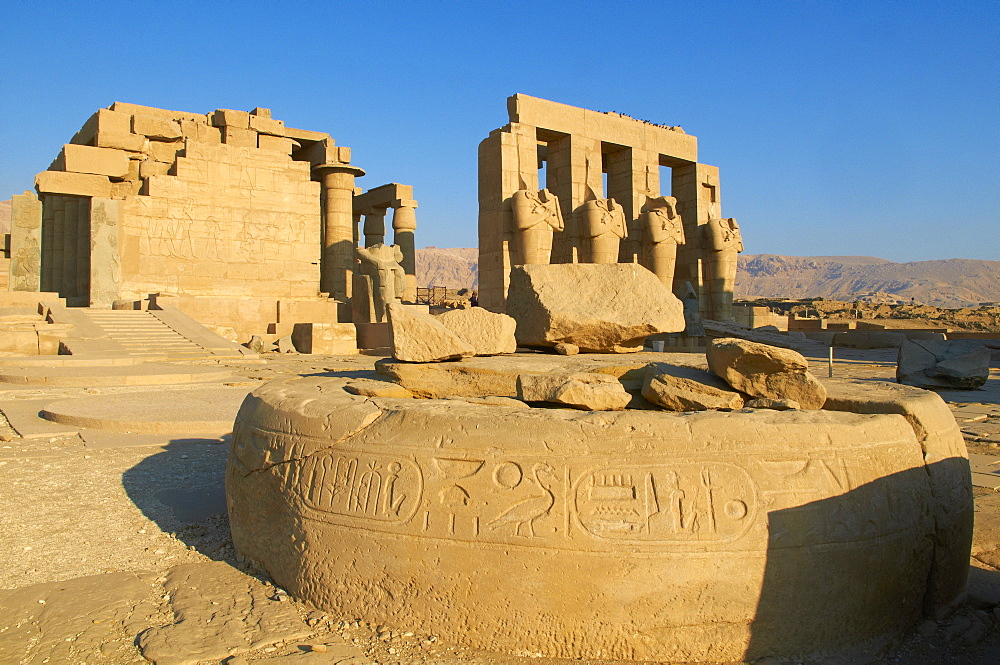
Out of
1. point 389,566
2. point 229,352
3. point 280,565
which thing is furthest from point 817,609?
point 229,352

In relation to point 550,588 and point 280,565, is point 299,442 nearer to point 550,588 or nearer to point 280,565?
point 280,565

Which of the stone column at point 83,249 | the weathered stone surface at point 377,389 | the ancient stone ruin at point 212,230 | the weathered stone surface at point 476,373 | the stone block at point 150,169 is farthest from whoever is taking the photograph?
the stone column at point 83,249

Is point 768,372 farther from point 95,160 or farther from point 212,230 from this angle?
point 95,160

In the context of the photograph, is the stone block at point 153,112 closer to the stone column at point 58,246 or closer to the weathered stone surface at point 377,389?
the stone column at point 58,246

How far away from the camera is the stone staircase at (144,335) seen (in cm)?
923

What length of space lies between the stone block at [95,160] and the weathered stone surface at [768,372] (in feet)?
46.5

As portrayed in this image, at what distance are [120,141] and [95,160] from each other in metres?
0.81

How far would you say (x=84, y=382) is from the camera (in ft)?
22.8

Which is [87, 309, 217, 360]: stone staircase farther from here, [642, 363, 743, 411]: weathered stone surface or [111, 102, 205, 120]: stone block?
[642, 363, 743, 411]: weathered stone surface

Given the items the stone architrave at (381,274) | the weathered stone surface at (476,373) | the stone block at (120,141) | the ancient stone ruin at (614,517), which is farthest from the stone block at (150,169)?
the ancient stone ruin at (614,517)

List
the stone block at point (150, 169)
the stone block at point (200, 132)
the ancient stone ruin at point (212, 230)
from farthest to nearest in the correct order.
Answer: the stone block at point (200, 132) → the stone block at point (150, 169) → the ancient stone ruin at point (212, 230)

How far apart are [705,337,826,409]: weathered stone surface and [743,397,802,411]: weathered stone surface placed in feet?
0.24

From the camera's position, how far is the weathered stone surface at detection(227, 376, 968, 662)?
2082 millimetres

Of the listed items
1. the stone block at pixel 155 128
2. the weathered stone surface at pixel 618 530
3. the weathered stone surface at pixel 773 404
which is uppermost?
the stone block at pixel 155 128
